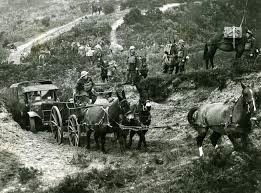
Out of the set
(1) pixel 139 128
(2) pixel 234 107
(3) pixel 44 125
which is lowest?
(3) pixel 44 125

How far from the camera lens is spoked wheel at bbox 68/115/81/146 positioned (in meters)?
15.0

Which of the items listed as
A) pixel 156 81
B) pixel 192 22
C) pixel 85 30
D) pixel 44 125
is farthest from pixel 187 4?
pixel 44 125

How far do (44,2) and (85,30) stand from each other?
30664 millimetres

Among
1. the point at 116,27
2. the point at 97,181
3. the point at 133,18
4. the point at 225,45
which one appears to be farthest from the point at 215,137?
the point at 133,18

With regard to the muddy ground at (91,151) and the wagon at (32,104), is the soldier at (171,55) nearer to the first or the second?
the muddy ground at (91,151)

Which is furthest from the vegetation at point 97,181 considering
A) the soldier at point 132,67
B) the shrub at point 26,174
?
the soldier at point 132,67

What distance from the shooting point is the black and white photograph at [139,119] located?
9.92 metres

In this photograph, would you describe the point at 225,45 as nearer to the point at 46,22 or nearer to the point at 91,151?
the point at 91,151

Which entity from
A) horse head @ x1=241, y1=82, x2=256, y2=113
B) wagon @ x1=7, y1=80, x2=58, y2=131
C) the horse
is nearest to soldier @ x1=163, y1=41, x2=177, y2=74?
wagon @ x1=7, y1=80, x2=58, y2=131

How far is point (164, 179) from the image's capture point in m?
10.5

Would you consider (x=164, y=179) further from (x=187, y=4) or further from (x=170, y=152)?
(x=187, y=4)

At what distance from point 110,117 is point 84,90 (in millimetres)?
2854

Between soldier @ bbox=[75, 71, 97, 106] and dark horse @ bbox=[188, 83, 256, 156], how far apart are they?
5.49 metres

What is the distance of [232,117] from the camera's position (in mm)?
9938
